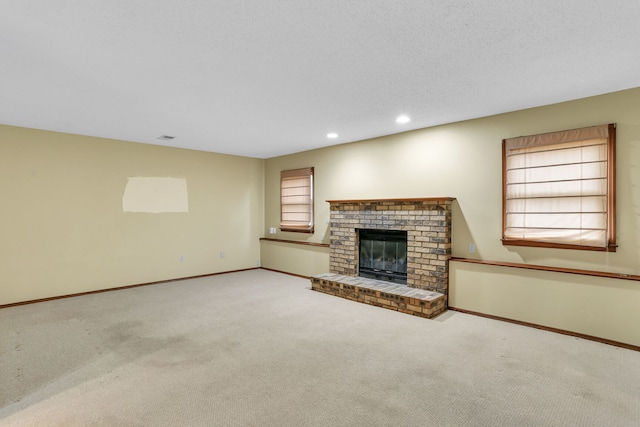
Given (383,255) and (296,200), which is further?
(296,200)

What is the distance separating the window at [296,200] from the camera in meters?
6.23

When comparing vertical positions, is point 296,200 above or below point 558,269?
above

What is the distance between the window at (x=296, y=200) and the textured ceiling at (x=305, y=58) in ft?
7.12

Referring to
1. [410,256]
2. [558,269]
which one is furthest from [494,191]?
[410,256]

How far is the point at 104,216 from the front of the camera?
517 cm

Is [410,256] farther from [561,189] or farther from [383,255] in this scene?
[561,189]

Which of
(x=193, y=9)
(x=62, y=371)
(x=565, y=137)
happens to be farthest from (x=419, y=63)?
(x=62, y=371)

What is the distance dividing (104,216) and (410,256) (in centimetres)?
483

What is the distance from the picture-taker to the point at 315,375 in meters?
2.54

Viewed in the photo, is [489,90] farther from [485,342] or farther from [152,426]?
[152,426]

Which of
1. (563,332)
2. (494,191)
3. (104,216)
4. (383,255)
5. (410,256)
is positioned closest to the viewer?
(563,332)

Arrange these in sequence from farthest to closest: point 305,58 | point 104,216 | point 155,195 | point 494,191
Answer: point 155,195 < point 104,216 < point 494,191 < point 305,58

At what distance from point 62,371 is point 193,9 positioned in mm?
2928

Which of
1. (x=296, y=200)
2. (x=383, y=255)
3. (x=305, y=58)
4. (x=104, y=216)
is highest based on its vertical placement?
(x=305, y=58)
